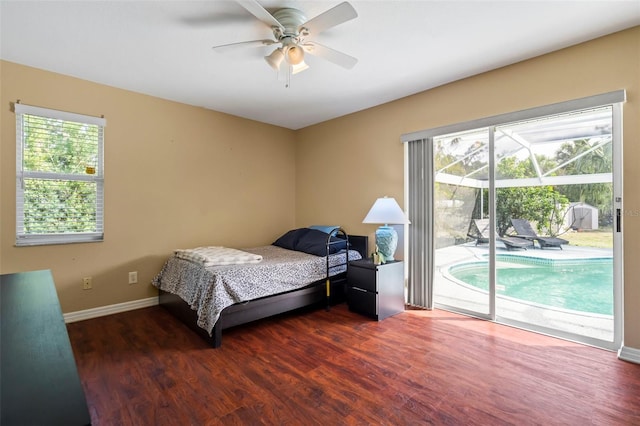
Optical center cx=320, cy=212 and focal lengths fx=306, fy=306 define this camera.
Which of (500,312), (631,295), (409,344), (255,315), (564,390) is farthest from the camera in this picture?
(500,312)

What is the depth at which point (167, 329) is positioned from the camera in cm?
287

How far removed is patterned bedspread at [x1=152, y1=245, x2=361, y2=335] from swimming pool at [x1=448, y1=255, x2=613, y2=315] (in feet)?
5.36

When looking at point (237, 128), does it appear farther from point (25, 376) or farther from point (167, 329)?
point (25, 376)

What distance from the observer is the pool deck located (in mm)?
2543

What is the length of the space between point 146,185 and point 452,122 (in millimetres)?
3456

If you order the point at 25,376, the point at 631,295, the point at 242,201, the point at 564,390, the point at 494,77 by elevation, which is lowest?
the point at 564,390

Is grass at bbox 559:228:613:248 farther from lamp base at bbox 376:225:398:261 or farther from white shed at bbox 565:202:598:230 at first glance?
lamp base at bbox 376:225:398:261

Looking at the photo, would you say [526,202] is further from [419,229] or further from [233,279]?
[233,279]

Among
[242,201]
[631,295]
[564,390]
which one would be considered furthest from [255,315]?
[631,295]

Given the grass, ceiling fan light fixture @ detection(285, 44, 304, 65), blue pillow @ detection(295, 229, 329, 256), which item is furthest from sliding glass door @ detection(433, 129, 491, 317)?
ceiling fan light fixture @ detection(285, 44, 304, 65)

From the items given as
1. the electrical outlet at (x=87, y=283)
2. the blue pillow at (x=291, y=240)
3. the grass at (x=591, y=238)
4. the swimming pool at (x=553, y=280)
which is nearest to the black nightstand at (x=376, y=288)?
the swimming pool at (x=553, y=280)

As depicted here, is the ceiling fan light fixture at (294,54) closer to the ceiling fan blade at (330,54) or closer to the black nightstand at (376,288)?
the ceiling fan blade at (330,54)

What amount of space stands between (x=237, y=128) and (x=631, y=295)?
4406mm

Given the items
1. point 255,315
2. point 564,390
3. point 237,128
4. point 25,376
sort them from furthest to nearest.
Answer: point 237,128 → point 255,315 → point 564,390 → point 25,376
